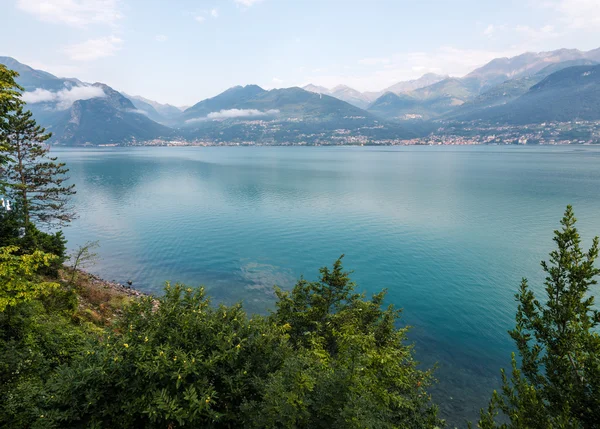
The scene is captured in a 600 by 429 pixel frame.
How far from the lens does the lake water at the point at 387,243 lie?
35.2 meters

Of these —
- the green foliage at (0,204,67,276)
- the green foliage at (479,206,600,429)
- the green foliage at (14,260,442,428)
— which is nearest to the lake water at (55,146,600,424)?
the green foliage at (0,204,67,276)

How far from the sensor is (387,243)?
6181 cm

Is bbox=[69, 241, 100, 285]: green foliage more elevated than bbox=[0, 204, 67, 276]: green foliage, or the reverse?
bbox=[0, 204, 67, 276]: green foliage

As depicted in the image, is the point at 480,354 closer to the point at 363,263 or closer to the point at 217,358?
the point at 363,263

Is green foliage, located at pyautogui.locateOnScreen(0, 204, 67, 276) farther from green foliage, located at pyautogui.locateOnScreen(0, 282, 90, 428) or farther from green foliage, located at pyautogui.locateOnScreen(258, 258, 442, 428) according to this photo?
green foliage, located at pyautogui.locateOnScreen(258, 258, 442, 428)

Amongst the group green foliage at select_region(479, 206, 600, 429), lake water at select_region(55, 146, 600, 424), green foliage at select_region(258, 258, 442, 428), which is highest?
green foliage at select_region(479, 206, 600, 429)

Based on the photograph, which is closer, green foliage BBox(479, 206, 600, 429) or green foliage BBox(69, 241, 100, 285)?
green foliage BBox(479, 206, 600, 429)

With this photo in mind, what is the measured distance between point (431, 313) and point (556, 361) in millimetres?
29538

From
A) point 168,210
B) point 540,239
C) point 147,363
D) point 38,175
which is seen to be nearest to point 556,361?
point 147,363

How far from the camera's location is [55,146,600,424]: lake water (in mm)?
35219

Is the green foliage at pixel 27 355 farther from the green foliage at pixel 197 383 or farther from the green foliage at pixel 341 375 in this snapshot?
the green foliage at pixel 341 375

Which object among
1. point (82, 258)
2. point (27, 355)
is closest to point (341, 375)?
point (27, 355)

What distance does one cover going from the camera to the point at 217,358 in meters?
11.6

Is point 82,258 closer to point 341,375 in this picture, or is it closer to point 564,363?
point 341,375
